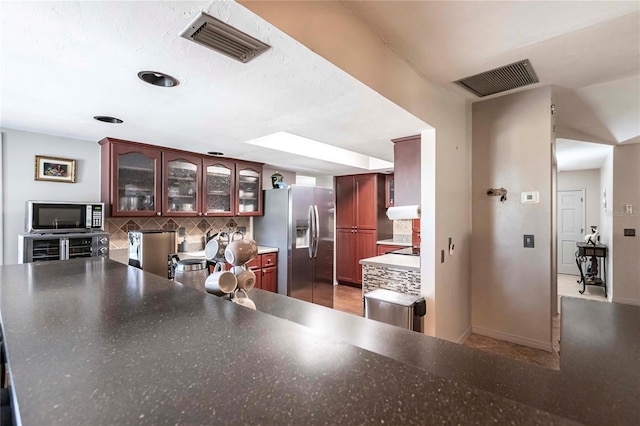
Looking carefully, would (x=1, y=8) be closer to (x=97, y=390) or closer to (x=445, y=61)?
(x=97, y=390)

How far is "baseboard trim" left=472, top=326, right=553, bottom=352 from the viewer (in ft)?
8.97

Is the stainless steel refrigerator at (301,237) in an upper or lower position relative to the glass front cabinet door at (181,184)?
lower

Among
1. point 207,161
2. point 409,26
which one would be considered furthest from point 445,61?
point 207,161

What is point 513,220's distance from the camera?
2.90 metres

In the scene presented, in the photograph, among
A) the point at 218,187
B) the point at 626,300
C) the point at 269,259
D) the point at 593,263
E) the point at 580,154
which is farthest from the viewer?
the point at 593,263

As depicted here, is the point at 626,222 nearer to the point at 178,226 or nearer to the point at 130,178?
the point at 178,226

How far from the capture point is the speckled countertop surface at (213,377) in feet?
1.36

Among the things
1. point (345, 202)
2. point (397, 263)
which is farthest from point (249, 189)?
point (397, 263)

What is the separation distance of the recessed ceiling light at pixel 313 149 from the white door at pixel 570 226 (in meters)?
4.63

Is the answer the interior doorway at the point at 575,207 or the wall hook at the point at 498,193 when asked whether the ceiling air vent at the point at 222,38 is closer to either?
the wall hook at the point at 498,193

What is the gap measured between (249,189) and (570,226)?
6.85 meters

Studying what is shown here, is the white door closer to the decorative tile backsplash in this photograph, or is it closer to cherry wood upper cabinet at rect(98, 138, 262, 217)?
the decorative tile backsplash

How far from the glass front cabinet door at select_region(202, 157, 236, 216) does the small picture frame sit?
48.6 inches

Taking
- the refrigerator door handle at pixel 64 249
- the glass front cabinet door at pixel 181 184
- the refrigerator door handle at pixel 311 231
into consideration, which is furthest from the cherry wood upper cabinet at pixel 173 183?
the refrigerator door handle at pixel 311 231
